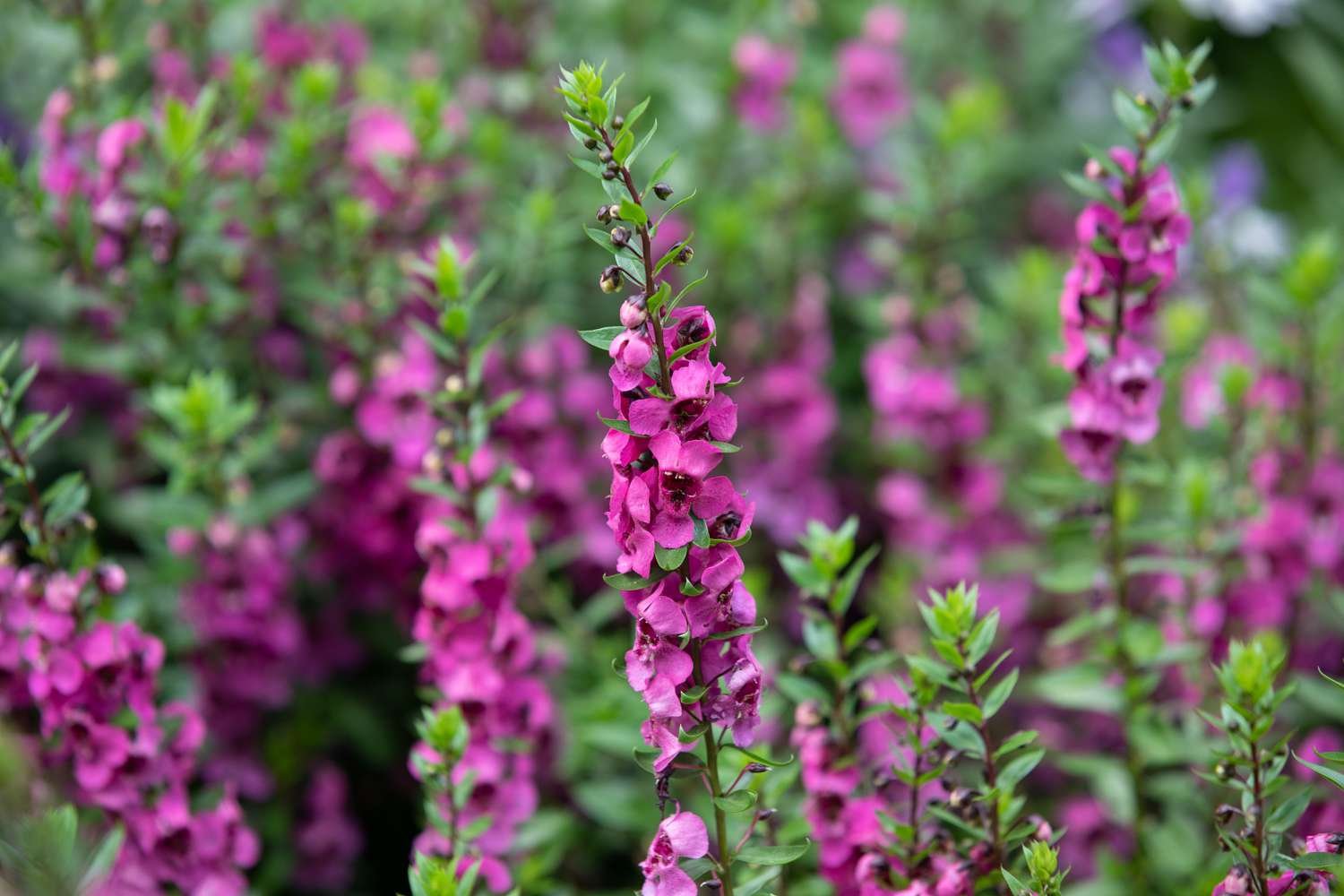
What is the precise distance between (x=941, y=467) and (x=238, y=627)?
133 centimetres

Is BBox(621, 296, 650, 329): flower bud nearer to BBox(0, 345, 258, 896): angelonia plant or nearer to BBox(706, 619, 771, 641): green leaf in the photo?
BBox(706, 619, 771, 641): green leaf

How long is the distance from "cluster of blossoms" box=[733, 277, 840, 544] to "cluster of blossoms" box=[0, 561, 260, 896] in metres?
1.27

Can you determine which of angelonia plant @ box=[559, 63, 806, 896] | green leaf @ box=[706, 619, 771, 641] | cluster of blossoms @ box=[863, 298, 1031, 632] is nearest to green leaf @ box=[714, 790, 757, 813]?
angelonia plant @ box=[559, 63, 806, 896]

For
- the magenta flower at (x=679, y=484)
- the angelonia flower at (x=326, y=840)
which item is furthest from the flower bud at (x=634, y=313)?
the angelonia flower at (x=326, y=840)

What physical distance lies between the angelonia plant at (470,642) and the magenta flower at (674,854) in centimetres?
29

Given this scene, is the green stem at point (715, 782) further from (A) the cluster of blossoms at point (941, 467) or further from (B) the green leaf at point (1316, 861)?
(A) the cluster of blossoms at point (941, 467)

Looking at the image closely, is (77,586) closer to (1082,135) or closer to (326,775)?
(326,775)

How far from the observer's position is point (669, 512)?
3.51ft

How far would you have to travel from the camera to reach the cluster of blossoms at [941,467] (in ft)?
7.53

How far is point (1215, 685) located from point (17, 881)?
60.0 inches

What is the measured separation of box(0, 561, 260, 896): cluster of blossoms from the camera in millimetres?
1387

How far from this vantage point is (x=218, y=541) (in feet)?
6.08

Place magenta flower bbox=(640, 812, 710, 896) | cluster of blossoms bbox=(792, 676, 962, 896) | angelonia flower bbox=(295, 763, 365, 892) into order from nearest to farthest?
magenta flower bbox=(640, 812, 710, 896), cluster of blossoms bbox=(792, 676, 962, 896), angelonia flower bbox=(295, 763, 365, 892)

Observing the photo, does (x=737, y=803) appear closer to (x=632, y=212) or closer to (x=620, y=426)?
(x=620, y=426)
